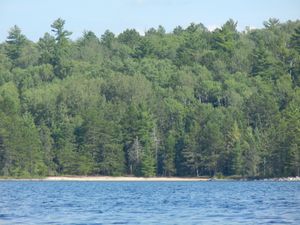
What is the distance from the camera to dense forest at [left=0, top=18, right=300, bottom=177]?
124 metres

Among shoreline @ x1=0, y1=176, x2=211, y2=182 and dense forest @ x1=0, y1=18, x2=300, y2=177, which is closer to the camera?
shoreline @ x1=0, y1=176, x2=211, y2=182

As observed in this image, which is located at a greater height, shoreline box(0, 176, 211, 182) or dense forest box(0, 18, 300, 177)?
dense forest box(0, 18, 300, 177)

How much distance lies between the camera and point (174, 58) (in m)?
179

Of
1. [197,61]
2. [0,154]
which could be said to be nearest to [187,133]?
[0,154]

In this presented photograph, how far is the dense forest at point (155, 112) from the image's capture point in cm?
12350

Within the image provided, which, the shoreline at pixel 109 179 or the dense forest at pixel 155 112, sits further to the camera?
the dense forest at pixel 155 112

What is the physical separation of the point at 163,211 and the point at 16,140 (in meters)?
83.9

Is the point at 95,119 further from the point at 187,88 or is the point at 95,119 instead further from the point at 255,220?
the point at 255,220

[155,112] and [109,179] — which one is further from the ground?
[155,112]

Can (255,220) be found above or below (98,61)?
below

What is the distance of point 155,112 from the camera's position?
13938 centimetres

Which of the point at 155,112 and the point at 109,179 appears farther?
the point at 155,112

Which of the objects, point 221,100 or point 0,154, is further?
point 221,100

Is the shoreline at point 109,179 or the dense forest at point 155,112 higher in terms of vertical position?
the dense forest at point 155,112
